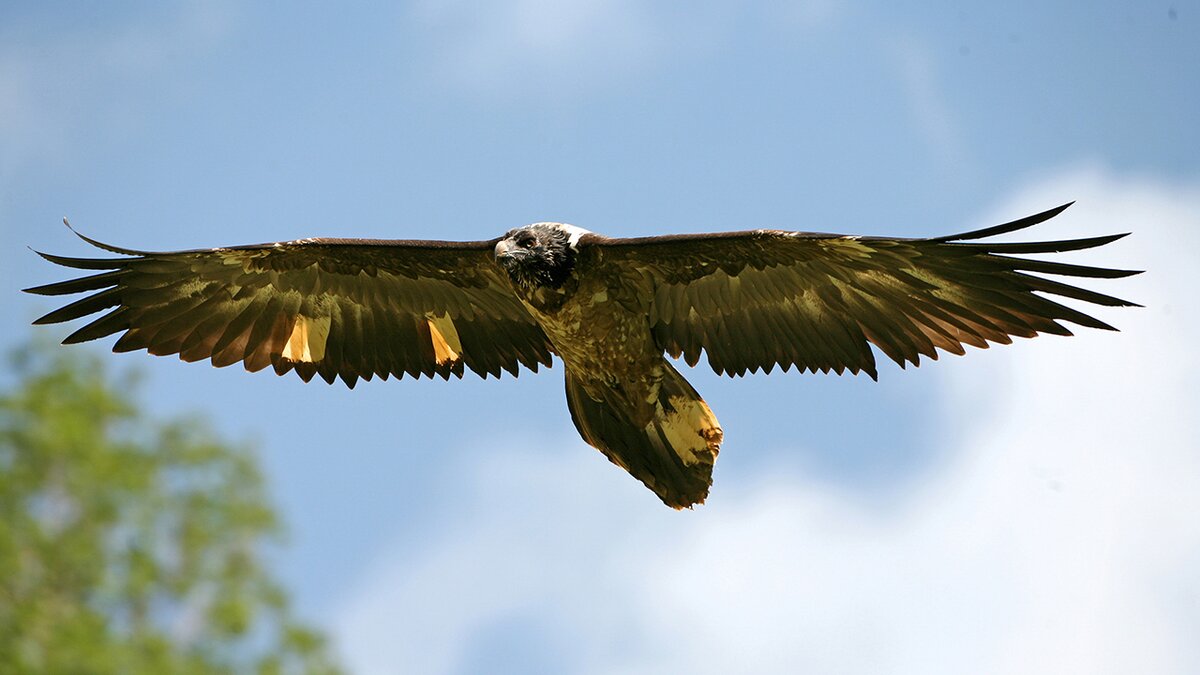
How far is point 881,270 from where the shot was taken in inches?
295

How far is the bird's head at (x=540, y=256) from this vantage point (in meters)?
7.55

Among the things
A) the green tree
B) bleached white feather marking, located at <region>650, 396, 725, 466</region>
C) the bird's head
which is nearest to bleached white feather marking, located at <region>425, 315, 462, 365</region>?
the bird's head

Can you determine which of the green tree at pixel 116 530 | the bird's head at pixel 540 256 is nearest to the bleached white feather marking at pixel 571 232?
the bird's head at pixel 540 256

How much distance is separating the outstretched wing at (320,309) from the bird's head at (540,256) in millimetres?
491

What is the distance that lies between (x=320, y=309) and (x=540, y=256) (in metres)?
1.63

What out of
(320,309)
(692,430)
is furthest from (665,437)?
(320,309)

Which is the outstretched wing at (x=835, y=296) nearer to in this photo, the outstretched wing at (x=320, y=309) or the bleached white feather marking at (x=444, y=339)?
the outstretched wing at (x=320, y=309)

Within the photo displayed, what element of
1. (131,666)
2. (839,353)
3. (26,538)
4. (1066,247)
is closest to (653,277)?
(839,353)

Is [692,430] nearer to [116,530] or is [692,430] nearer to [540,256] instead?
[540,256]

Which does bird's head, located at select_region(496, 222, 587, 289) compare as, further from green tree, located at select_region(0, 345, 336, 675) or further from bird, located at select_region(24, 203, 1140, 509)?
green tree, located at select_region(0, 345, 336, 675)

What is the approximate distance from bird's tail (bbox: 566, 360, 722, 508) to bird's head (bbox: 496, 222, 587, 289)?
647 millimetres

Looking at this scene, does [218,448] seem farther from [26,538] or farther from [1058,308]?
[1058,308]

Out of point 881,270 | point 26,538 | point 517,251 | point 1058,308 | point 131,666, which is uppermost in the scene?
point 26,538

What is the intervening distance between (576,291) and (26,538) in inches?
597
